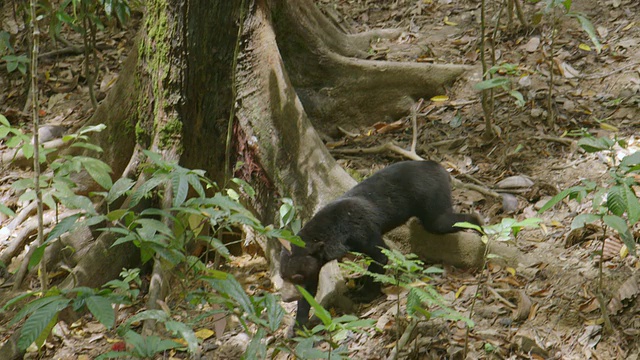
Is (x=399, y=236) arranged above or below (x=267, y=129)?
below

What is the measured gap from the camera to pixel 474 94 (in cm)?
725

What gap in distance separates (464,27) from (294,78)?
250 centimetres

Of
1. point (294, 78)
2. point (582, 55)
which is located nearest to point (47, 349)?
point (294, 78)

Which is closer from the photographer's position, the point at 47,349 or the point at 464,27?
the point at 47,349

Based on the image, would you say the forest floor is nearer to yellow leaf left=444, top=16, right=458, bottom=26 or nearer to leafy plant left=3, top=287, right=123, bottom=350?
yellow leaf left=444, top=16, right=458, bottom=26

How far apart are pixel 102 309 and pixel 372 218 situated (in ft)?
9.62

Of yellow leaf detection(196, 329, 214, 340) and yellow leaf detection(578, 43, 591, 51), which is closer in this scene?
yellow leaf detection(196, 329, 214, 340)

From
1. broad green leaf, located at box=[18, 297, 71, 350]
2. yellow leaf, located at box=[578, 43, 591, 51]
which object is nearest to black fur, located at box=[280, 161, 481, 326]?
broad green leaf, located at box=[18, 297, 71, 350]

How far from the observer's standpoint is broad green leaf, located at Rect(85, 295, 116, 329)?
110 inches

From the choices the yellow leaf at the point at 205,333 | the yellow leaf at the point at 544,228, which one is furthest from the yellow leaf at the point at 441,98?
the yellow leaf at the point at 205,333

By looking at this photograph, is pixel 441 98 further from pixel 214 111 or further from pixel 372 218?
pixel 214 111

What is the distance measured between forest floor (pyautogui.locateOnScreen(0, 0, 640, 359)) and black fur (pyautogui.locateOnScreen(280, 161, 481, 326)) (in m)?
0.40

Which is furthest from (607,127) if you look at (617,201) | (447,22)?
(447,22)

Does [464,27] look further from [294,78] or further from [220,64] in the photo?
[220,64]
